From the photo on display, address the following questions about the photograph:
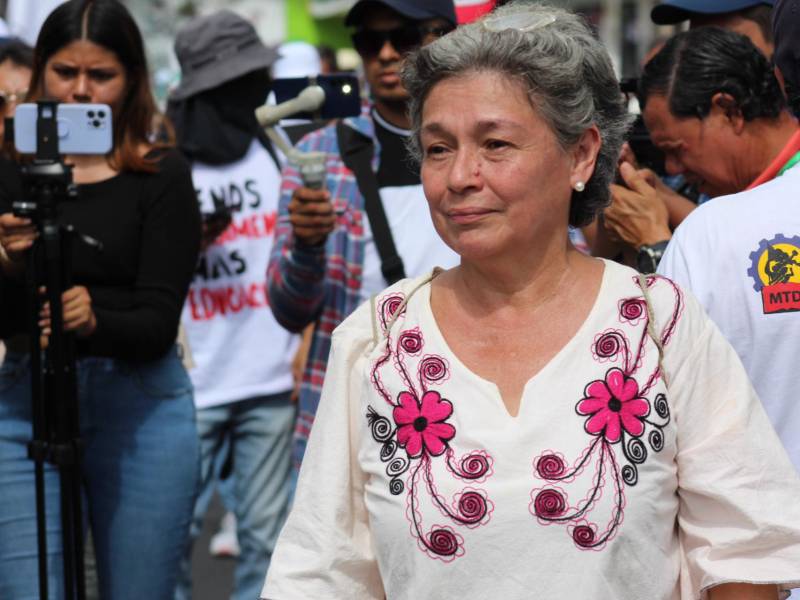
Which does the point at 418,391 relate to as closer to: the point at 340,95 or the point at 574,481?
the point at 574,481

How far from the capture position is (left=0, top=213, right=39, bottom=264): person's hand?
3.74 metres

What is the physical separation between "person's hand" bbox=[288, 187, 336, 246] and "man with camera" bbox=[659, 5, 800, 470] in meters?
1.45

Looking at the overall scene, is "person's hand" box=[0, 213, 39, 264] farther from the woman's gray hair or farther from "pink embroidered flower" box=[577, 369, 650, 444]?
"pink embroidered flower" box=[577, 369, 650, 444]

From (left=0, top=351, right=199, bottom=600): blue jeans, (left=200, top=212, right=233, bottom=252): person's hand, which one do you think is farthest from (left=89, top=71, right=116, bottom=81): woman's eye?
(left=200, top=212, right=233, bottom=252): person's hand

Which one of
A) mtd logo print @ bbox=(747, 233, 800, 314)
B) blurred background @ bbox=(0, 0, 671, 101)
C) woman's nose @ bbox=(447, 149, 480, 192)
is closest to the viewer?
woman's nose @ bbox=(447, 149, 480, 192)

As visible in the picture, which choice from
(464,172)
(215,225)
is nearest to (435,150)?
(464,172)

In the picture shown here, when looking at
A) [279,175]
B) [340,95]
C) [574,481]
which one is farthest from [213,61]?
[574,481]

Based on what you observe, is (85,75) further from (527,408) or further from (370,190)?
Result: (527,408)

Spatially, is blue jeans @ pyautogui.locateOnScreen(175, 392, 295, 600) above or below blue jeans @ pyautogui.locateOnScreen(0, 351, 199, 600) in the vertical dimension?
below

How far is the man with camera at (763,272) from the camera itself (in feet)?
9.22

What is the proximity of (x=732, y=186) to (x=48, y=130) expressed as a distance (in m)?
1.80

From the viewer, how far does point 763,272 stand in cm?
281

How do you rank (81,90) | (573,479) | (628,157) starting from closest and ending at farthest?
(573,479), (628,157), (81,90)

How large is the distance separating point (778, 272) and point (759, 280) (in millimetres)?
40
